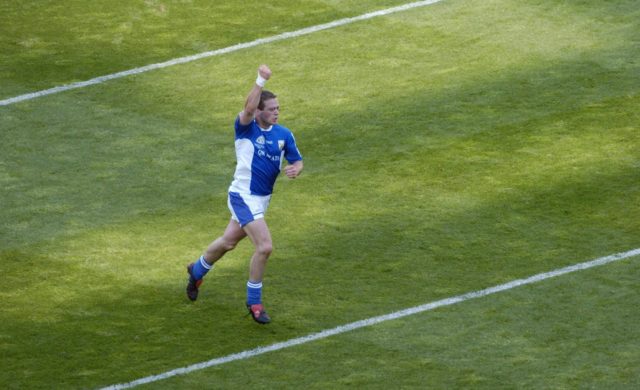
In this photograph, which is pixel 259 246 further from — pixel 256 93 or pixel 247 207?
pixel 256 93

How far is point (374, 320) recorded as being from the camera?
12.6m

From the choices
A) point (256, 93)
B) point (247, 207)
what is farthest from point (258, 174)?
point (256, 93)

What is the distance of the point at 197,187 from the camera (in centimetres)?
1547

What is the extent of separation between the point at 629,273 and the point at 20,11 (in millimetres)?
10654

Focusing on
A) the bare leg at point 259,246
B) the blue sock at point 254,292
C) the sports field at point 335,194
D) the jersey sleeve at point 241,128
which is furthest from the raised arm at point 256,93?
the sports field at point 335,194

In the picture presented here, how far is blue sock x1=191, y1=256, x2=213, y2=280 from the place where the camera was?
42.4 feet

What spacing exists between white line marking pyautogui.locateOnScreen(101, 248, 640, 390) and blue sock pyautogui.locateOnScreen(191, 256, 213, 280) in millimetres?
1104

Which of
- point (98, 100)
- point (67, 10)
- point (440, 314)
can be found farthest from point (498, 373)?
point (67, 10)

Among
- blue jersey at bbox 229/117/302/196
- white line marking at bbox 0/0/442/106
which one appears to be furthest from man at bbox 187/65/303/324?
white line marking at bbox 0/0/442/106

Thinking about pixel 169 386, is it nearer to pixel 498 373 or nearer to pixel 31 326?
pixel 31 326

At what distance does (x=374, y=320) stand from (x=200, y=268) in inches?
63.8

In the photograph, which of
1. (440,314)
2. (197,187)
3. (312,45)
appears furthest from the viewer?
(312,45)

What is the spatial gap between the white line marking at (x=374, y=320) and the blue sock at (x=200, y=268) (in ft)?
3.62

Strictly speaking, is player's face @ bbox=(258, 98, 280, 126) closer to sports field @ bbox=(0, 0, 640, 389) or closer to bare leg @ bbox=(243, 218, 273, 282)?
bare leg @ bbox=(243, 218, 273, 282)
